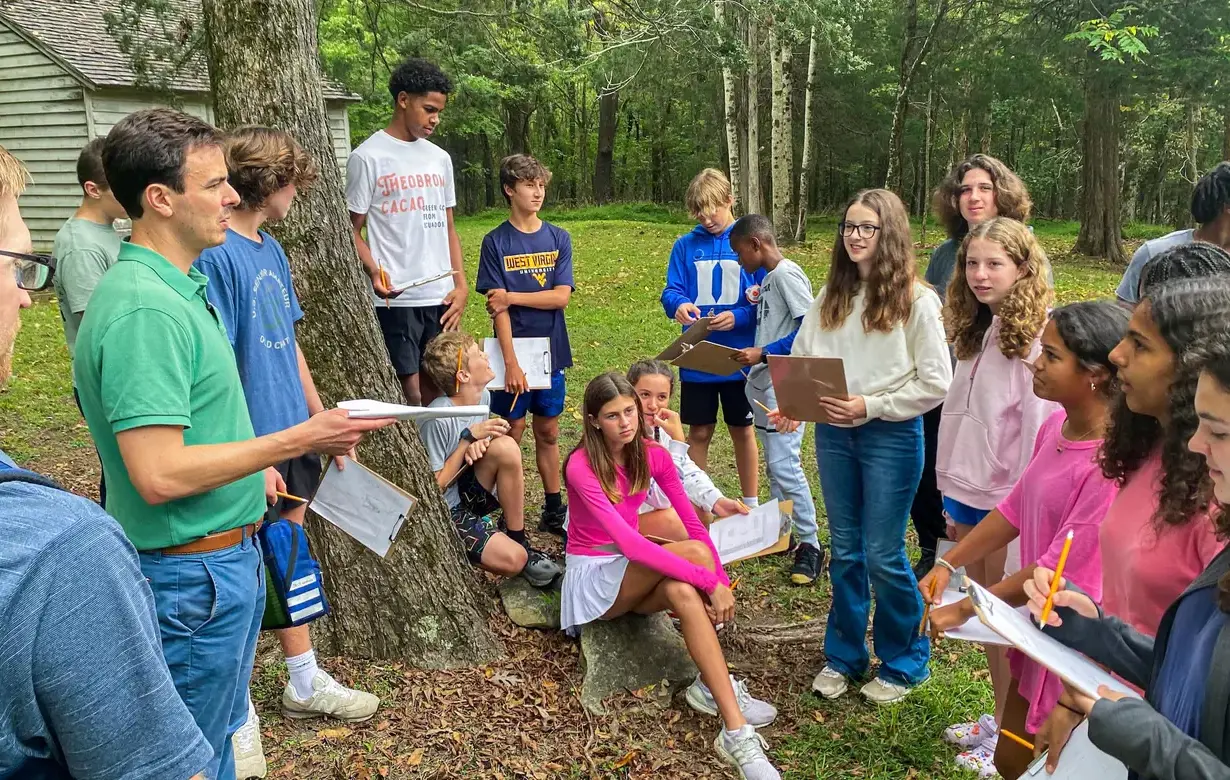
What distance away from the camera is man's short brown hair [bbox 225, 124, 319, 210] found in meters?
2.99

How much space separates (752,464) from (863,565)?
1657 mm

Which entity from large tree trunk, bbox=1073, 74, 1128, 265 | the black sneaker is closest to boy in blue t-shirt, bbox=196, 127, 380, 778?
the black sneaker

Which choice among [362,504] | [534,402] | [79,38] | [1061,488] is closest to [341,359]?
[362,504]

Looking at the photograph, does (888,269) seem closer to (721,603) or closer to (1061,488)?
(1061,488)

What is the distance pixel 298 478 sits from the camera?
3.47 m

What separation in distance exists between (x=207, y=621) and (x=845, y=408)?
243 centimetres

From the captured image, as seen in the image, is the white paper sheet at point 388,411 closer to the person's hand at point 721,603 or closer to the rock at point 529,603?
the person's hand at point 721,603

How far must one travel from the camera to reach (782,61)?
17219 millimetres

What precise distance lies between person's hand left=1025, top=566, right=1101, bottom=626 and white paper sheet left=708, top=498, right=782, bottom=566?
189 cm

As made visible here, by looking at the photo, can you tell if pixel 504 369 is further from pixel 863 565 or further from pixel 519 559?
pixel 863 565

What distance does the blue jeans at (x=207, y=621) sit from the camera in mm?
2168

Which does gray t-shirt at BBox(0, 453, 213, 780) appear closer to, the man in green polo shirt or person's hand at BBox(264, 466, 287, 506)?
the man in green polo shirt

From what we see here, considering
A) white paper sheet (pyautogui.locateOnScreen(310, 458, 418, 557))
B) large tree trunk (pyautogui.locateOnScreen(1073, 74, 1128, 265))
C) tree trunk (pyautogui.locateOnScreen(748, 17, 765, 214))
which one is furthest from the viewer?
tree trunk (pyautogui.locateOnScreen(748, 17, 765, 214))

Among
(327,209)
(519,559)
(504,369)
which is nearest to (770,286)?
(504,369)
